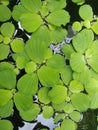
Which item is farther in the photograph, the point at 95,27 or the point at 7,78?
the point at 95,27

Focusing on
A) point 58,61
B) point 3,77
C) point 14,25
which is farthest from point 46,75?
point 14,25

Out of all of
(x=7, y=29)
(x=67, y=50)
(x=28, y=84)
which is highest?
(x=7, y=29)

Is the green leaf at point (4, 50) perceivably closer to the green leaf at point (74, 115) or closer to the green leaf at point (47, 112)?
the green leaf at point (47, 112)

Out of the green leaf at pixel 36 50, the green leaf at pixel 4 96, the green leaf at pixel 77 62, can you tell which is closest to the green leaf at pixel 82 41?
the green leaf at pixel 77 62

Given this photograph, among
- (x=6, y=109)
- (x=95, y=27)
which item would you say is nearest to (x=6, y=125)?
(x=6, y=109)

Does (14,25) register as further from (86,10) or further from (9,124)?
(9,124)

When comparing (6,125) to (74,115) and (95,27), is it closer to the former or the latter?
(74,115)
